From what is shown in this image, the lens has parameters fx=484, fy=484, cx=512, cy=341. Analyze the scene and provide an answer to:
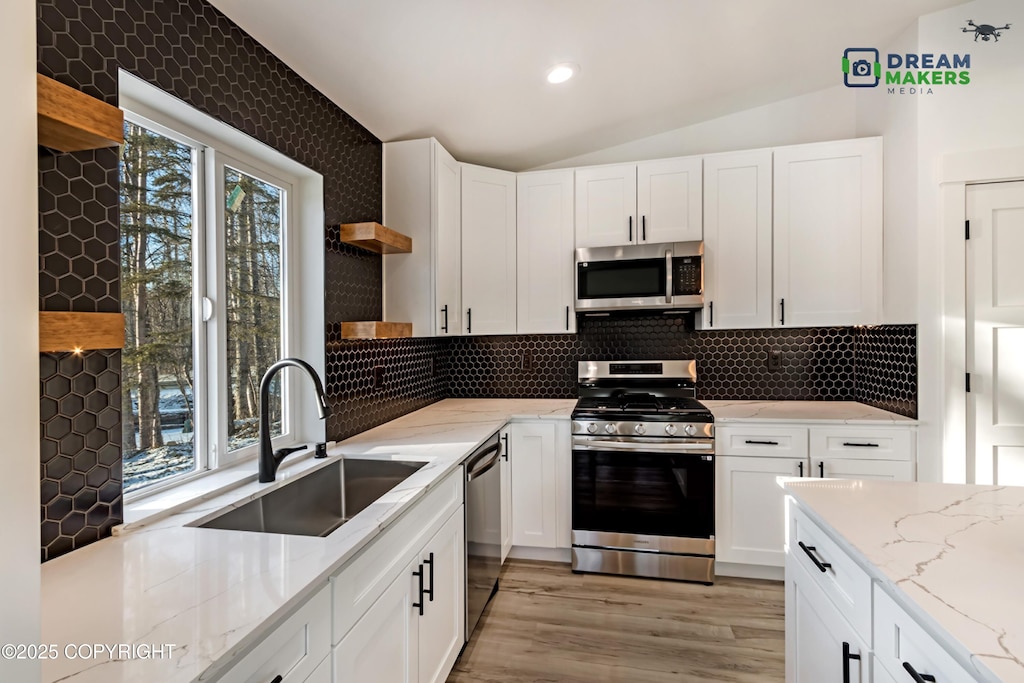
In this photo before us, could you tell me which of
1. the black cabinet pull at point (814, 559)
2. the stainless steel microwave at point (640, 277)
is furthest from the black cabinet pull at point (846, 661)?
the stainless steel microwave at point (640, 277)

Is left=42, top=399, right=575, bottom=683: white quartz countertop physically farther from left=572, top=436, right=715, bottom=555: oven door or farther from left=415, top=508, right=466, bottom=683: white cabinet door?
left=572, top=436, right=715, bottom=555: oven door

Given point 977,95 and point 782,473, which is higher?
point 977,95

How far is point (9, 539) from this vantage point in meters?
0.48

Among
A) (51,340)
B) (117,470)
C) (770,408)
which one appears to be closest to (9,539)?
(51,340)

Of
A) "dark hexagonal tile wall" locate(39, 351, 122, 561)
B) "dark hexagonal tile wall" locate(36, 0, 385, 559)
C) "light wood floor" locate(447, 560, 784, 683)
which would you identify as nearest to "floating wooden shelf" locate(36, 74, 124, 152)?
"dark hexagonal tile wall" locate(36, 0, 385, 559)

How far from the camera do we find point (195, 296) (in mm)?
1648

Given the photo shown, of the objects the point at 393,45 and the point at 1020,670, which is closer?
the point at 1020,670

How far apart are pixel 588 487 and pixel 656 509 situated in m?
0.38

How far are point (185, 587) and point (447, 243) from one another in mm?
2198

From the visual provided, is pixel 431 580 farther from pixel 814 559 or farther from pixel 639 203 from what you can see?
pixel 639 203

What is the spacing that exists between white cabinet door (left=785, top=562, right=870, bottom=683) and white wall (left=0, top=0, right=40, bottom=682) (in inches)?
54.3

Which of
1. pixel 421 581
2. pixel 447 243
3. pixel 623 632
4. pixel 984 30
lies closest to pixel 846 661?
pixel 421 581

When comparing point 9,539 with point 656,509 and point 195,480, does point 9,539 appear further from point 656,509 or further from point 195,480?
point 656,509

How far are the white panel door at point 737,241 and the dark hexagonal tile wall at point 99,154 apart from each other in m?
2.43
